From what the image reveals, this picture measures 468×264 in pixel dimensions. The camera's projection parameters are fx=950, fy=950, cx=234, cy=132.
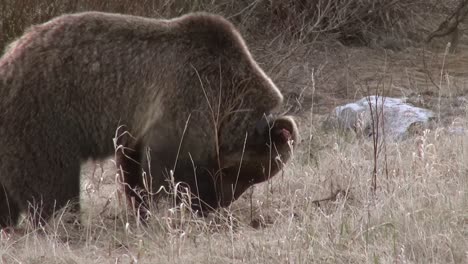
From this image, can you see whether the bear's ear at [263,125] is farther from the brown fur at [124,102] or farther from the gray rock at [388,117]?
the gray rock at [388,117]

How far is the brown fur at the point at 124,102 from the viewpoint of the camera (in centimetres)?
583

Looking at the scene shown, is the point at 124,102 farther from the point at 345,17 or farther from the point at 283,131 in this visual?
the point at 345,17

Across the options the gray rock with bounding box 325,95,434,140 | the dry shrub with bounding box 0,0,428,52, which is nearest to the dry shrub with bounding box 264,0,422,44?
the dry shrub with bounding box 0,0,428,52

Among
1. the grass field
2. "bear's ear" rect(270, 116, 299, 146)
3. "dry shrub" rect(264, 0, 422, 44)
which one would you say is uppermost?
"bear's ear" rect(270, 116, 299, 146)

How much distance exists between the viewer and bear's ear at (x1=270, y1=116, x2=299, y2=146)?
6.10 metres

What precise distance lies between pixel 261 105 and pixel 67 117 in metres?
1.26

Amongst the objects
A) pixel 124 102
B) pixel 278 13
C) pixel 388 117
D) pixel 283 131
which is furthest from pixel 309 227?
pixel 278 13

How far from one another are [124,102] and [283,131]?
3.40ft

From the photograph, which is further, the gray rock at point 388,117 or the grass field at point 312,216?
the gray rock at point 388,117

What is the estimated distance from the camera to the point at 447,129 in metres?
8.04

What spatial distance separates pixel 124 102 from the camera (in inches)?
239

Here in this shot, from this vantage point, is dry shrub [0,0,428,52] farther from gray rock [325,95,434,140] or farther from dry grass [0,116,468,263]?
dry grass [0,116,468,263]

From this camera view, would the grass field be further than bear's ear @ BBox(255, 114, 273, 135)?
No

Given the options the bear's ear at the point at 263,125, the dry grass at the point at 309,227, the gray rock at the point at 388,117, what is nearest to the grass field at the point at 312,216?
the dry grass at the point at 309,227
